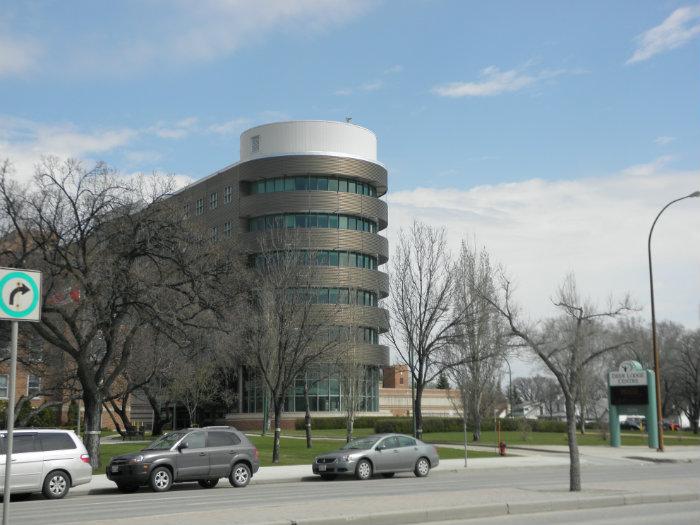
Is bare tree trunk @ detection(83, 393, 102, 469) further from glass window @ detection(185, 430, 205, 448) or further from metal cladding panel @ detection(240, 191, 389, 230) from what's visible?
metal cladding panel @ detection(240, 191, 389, 230)

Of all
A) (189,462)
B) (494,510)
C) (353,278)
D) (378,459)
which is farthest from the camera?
(353,278)

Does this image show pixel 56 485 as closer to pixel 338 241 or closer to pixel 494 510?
pixel 494 510

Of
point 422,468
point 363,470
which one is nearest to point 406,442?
point 422,468

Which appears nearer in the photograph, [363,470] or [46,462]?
[46,462]

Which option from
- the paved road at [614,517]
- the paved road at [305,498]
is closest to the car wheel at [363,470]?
the paved road at [305,498]

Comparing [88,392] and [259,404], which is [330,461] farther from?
[259,404]

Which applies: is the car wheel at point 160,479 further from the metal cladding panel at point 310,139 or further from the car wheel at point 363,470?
the metal cladding panel at point 310,139

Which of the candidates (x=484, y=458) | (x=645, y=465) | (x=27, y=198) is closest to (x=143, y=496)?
(x=27, y=198)

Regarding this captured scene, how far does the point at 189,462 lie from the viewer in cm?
2238

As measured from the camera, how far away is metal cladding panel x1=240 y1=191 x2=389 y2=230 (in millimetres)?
77125

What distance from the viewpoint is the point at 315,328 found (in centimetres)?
3603

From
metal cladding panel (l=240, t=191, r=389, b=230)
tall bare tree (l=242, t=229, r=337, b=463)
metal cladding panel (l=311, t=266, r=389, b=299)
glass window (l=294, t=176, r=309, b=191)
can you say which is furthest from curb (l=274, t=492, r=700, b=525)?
glass window (l=294, t=176, r=309, b=191)

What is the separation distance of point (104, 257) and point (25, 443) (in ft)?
27.8

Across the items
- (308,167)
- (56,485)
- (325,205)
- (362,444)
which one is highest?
(308,167)
